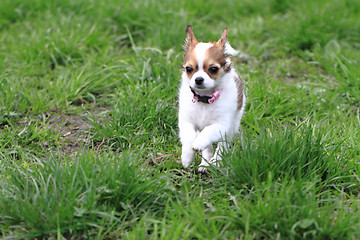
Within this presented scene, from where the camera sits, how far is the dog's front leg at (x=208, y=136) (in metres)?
3.48

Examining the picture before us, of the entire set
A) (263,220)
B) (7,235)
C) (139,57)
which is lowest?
(7,235)

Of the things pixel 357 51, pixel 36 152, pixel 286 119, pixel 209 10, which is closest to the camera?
pixel 36 152

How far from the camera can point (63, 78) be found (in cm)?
526

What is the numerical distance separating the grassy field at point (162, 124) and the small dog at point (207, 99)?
172mm

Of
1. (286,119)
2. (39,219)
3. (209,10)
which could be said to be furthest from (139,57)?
(39,219)

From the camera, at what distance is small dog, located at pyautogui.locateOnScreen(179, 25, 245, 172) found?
137 inches

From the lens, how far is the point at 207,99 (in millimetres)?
3666

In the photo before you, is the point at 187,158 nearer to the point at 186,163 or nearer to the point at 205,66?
the point at 186,163

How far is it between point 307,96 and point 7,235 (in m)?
3.49

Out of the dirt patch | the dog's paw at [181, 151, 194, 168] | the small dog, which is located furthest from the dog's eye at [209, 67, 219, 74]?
the dirt patch

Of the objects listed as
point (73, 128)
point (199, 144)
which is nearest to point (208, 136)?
point (199, 144)

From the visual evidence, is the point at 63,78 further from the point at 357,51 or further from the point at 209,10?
the point at 357,51

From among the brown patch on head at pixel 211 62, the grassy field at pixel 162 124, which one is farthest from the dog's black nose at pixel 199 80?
the grassy field at pixel 162 124

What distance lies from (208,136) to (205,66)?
1.82 ft
